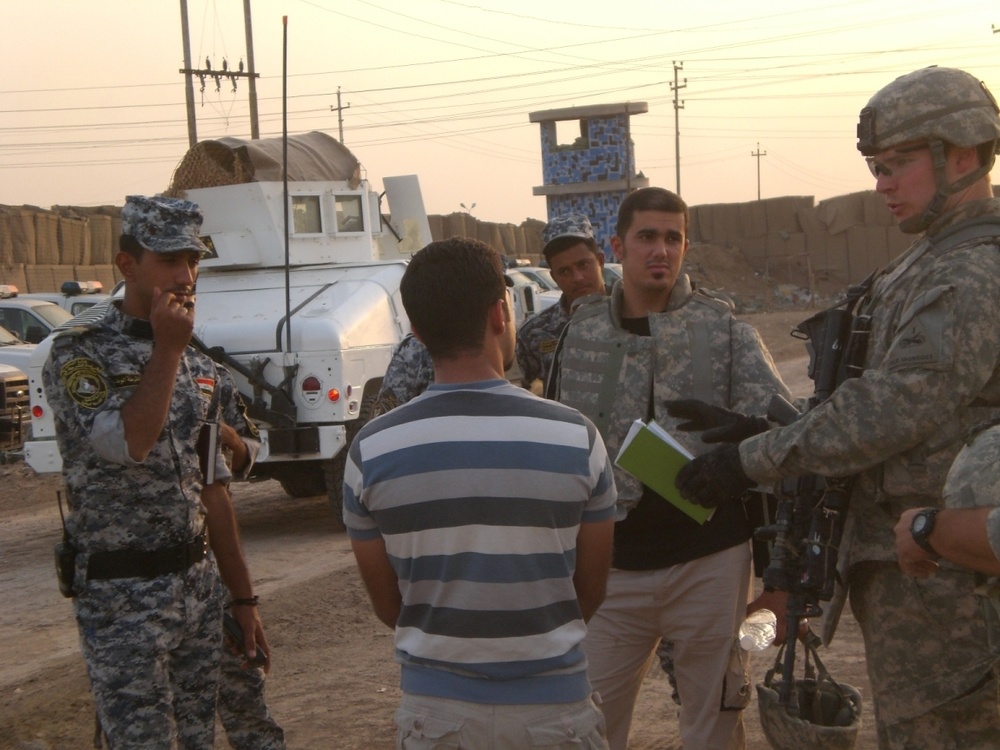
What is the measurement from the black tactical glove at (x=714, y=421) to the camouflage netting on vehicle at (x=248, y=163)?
7447 millimetres

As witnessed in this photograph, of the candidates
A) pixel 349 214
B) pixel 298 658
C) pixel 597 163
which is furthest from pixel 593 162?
pixel 298 658

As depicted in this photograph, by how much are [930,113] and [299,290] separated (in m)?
7.29

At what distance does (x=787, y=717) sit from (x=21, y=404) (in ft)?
42.8

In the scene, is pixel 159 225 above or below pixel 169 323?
above

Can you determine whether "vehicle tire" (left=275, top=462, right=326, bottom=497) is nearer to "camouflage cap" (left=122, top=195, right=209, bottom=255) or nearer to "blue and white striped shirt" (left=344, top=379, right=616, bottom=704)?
"camouflage cap" (left=122, top=195, right=209, bottom=255)

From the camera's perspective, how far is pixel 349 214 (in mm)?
10922

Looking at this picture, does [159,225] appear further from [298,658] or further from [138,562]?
[298,658]

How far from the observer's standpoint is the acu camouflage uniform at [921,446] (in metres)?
2.78

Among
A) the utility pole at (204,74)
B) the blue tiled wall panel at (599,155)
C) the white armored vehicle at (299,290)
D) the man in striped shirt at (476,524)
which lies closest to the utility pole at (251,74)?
the utility pole at (204,74)

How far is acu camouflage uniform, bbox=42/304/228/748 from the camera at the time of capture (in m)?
3.20

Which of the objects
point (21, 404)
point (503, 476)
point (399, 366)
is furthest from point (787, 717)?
point (21, 404)

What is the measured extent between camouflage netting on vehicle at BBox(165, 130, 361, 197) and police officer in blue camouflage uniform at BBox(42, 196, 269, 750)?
23.0 feet

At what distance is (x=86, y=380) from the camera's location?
127 inches

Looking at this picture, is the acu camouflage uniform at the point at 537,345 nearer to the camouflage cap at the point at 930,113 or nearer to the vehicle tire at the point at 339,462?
the camouflage cap at the point at 930,113
